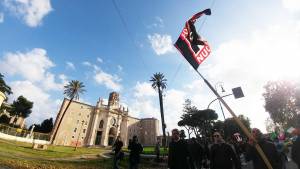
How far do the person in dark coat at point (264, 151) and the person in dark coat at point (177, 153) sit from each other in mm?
1757

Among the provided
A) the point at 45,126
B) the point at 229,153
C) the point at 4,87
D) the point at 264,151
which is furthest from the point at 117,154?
the point at 45,126

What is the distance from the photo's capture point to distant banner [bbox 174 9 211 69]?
7.74m

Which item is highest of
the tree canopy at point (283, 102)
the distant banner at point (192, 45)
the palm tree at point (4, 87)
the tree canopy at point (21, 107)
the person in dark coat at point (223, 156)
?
the palm tree at point (4, 87)

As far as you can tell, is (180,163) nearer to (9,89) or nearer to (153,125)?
(9,89)

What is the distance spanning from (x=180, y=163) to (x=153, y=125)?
297ft

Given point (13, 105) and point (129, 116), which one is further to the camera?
point (129, 116)

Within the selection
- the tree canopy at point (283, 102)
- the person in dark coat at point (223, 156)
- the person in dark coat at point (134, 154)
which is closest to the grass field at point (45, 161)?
the person in dark coat at point (134, 154)

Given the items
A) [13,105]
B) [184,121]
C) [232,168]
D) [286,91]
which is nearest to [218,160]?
[232,168]

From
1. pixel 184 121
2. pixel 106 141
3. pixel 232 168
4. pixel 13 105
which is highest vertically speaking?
pixel 13 105

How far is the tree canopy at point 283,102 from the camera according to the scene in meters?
42.2

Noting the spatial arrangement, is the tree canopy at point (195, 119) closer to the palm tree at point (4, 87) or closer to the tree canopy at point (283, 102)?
the tree canopy at point (283, 102)

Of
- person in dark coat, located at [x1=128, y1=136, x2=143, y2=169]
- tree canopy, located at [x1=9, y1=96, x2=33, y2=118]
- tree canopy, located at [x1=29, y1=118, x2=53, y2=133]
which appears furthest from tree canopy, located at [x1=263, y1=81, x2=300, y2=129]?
tree canopy, located at [x1=9, y1=96, x2=33, y2=118]

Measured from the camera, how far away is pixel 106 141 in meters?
73.8

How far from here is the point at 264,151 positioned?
16.3ft
